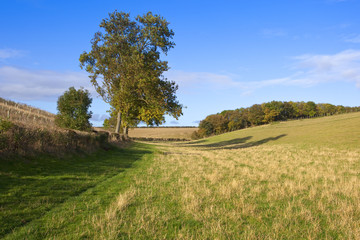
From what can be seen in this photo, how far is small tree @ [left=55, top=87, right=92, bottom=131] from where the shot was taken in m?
27.8

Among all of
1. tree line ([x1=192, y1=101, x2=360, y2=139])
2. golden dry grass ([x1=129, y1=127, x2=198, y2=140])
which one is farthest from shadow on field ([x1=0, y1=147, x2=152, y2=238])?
tree line ([x1=192, y1=101, x2=360, y2=139])

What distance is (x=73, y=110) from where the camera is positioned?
95.5 feet

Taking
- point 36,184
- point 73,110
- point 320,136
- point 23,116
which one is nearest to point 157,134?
point 320,136

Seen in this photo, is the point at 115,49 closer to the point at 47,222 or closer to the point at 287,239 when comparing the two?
the point at 47,222

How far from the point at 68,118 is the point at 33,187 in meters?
20.8

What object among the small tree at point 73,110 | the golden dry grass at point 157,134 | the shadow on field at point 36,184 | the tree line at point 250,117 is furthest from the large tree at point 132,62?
the tree line at point 250,117

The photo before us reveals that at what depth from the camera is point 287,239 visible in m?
5.31

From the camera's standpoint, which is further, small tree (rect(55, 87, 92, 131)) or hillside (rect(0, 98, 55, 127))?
small tree (rect(55, 87, 92, 131))

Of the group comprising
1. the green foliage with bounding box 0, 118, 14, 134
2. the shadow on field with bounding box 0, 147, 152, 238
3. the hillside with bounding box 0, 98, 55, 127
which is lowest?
the shadow on field with bounding box 0, 147, 152, 238

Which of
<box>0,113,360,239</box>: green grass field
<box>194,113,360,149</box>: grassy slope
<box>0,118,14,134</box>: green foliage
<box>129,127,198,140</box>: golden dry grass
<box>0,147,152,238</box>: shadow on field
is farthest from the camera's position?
<box>129,127,198,140</box>: golden dry grass

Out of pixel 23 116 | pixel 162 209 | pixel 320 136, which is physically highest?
pixel 23 116

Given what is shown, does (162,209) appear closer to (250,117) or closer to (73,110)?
(73,110)

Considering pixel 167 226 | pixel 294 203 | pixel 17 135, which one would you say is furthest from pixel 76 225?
pixel 17 135

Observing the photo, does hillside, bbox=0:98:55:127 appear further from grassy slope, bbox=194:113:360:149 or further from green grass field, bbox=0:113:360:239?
grassy slope, bbox=194:113:360:149
